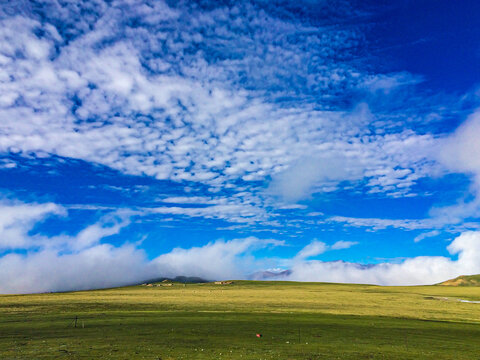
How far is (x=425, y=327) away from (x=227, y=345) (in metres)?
30.9

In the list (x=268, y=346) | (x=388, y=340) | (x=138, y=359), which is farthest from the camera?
(x=388, y=340)

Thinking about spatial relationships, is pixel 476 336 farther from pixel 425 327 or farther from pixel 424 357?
pixel 424 357

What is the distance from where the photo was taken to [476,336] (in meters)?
38.5

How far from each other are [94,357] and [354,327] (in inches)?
1261

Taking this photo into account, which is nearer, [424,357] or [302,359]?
[302,359]

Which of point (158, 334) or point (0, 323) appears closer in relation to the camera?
point (158, 334)

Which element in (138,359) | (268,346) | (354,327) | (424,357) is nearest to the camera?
(138,359)

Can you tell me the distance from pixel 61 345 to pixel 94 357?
625 centimetres

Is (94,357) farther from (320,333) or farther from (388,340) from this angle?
(388,340)

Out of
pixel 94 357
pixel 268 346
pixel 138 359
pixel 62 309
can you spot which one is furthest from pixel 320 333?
pixel 62 309

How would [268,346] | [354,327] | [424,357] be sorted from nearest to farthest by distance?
[424,357]
[268,346]
[354,327]

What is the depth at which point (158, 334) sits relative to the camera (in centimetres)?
3444

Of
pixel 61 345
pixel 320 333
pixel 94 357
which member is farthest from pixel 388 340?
pixel 61 345

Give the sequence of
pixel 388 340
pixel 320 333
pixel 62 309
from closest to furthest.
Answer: pixel 388 340 < pixel 320 333 < pixel 62 309
